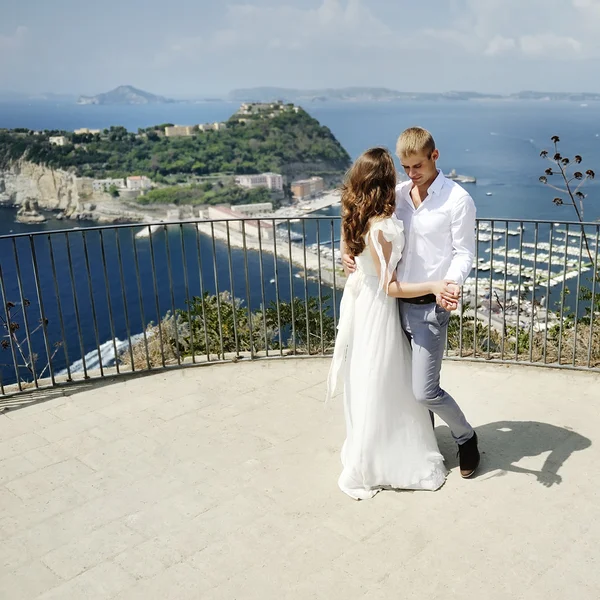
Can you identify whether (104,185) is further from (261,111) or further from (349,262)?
(349,262)

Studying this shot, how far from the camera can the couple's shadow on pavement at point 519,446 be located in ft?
9.89

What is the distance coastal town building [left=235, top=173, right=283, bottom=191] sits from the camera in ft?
239

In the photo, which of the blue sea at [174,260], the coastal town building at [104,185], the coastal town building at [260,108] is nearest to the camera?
the blue sea at [174,260]

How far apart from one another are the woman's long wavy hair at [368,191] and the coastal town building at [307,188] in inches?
2809

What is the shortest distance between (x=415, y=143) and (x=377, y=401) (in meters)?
1.06

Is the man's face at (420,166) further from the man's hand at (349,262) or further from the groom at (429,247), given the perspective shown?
the man's hand at (349,262)

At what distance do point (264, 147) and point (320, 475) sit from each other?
272ft

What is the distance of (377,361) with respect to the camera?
2.75 meters

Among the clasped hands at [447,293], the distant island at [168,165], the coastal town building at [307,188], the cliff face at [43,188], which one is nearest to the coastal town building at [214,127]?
the distant island at [168,165]

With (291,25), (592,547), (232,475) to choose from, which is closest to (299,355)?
(232,475)

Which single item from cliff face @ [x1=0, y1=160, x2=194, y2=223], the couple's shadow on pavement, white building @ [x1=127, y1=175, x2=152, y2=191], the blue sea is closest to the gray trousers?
the couple's shadow on pavement

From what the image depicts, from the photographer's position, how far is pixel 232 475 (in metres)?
3.06

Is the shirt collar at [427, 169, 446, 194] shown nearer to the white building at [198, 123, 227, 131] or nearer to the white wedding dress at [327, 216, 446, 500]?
the white wedding dress at [327, 216, 446, 500]

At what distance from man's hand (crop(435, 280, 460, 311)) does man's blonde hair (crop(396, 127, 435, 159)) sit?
1.68 ft
